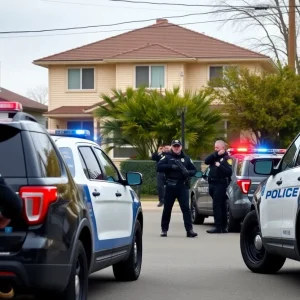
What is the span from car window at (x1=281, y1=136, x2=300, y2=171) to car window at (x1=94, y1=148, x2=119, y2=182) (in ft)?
6.47

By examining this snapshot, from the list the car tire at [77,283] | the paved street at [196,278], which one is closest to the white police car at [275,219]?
the paved street at [196,278]

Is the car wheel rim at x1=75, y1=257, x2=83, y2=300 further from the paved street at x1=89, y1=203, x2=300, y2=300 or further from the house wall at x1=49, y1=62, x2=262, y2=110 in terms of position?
the house wall at x1=49, y1=62, x2=262, y2=110

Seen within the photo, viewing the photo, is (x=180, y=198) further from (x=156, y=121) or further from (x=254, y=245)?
(x=156, y=121)

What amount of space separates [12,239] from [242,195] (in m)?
11.2

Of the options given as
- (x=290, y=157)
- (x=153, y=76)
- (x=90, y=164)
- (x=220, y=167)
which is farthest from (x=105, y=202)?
(x=153, y=76)

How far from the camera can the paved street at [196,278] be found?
10.1 metres

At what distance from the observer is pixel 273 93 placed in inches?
1447

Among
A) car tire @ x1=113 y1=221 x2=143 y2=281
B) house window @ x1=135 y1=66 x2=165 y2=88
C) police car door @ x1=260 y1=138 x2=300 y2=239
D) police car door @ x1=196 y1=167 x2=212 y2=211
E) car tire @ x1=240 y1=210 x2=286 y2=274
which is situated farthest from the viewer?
house window @ x1=135 y1=66 x2=165 y2=88

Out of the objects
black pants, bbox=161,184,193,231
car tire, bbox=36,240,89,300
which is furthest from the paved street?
car tire, bbox=36,240,89,300

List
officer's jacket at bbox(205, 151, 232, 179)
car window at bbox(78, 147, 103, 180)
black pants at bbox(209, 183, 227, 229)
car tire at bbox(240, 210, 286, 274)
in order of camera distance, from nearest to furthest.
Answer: car window at bbox(78, 147, 103, 180) < car tire at bbox(240, 210, 286, 274) < officer's jacket at bbox(205, 151, 232, 179) < black pants at bbox(209, 183, 227, 229)

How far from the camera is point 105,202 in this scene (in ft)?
31.5

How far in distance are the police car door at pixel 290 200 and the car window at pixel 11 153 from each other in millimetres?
3764

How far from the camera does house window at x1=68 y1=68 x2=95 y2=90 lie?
48.4 meters

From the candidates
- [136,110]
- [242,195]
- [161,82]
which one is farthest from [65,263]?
[161,82]
